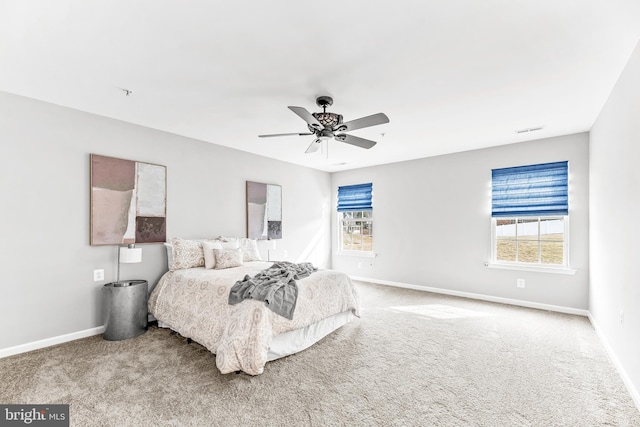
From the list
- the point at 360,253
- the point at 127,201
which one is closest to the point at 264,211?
the point at 127,201

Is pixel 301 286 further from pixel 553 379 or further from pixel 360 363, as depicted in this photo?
pixel 553 379

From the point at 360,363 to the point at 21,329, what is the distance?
10.9 feet

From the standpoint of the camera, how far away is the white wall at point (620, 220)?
7.16 ft

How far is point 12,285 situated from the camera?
2.87 metres

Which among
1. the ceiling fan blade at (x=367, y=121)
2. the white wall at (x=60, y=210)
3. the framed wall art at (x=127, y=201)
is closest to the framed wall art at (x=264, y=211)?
the white wall at (x=60, y=210)

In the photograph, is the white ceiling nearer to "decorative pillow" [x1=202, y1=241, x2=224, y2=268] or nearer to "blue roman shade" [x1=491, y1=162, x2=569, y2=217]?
"blue roman shade" [x1=491, y1=162, x2=569, y2=217]

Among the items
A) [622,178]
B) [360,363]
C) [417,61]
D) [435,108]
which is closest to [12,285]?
[360,363]

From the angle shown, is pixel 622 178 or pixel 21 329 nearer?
pixel 622 178

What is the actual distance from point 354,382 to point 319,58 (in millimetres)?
2584

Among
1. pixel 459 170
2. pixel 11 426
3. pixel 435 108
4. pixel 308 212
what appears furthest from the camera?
pixel 308 212

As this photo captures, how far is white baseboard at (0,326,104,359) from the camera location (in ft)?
9.29

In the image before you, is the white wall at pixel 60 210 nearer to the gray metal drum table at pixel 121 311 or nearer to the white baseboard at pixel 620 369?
the gray metal drum table at pixel 121 311

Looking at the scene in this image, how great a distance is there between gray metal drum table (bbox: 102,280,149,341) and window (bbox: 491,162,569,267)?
5181mm

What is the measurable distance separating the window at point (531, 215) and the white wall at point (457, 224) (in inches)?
4.2
